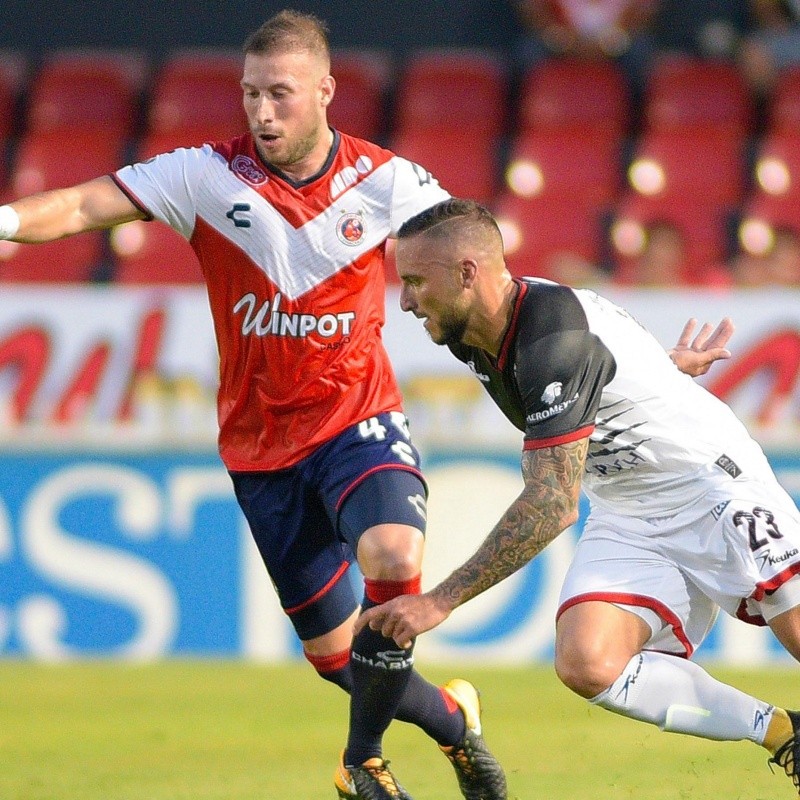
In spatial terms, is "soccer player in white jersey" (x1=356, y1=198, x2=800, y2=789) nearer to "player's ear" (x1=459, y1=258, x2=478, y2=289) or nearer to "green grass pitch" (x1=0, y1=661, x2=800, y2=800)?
"player's ear" (x1=459, y1=258, x2=478, y2=289)

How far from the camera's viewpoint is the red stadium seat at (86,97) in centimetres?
1384

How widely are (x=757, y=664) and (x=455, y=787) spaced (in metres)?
3.55

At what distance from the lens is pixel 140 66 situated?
1465cm

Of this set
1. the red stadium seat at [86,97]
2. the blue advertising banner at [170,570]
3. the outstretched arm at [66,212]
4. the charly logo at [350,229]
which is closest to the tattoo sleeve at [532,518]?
the charly logo at [350,229]

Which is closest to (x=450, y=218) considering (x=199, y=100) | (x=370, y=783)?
(x=370, y=783)

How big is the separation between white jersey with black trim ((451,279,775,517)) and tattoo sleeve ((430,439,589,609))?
0.20 ft

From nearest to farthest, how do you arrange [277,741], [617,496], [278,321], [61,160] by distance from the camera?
[617,496], [278,321], [277,741], [61,160]

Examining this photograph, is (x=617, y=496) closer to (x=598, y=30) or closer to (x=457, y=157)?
(x=457, y=157)

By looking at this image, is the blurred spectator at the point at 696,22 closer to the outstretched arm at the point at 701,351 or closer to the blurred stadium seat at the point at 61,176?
the blurred stadium seat at the point at 61,176

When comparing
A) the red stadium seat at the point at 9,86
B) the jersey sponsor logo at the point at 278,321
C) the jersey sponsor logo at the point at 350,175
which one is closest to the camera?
the jersey sponsor logo at the point at 278,321

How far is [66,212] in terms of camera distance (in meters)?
5.18

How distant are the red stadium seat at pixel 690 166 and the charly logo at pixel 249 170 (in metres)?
7.11

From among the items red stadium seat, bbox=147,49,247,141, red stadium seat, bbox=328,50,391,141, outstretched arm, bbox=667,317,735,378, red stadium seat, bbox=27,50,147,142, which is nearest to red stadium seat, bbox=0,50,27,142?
red stadium seat, bbox=27,50,147,142

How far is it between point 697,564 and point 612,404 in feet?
2.00
